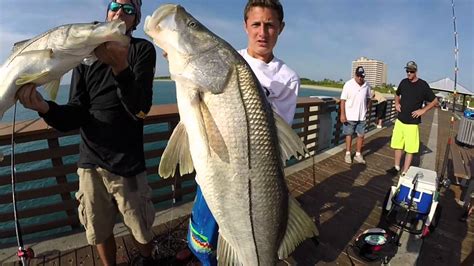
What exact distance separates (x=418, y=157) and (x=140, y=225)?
874cm

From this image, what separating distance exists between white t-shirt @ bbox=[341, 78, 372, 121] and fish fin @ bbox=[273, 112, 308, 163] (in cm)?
643

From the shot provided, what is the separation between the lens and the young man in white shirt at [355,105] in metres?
7.34

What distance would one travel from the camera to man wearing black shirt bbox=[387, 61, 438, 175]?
627 cm

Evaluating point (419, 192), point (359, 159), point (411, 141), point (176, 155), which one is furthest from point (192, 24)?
point (359, 159)

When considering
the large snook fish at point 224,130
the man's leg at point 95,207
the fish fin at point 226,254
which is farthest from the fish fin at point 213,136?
the man's leg at point 95,207

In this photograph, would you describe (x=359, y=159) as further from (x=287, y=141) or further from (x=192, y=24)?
(x=192, y=24)

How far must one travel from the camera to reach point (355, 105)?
7406 mm

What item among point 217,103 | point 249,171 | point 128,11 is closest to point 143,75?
point 128,11

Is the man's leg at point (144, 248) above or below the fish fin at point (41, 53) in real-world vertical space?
below

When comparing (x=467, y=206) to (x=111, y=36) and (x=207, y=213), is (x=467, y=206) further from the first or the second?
(x=111, y=36)

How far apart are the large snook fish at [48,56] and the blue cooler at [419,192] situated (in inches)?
160

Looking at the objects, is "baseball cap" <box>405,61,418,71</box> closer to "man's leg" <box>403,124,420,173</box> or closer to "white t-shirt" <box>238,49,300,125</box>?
"man's leg" <box>403,124,420,173</box>

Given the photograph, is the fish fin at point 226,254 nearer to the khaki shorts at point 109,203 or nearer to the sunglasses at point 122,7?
the khaki shorts at point 109,203

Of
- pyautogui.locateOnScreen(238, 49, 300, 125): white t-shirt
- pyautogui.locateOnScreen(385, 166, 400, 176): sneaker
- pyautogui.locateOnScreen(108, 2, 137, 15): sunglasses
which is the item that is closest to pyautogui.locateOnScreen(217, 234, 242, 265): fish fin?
pyautogui.locateOnScreen(238, 49, 300, 125): white t-shirt
